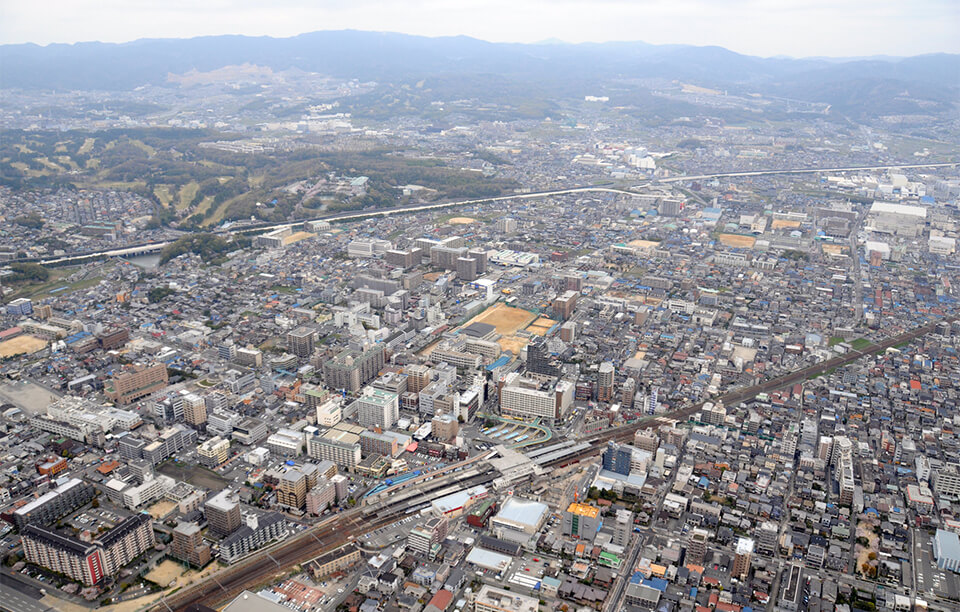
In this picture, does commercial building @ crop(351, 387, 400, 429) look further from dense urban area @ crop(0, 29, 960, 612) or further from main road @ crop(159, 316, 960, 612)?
main road @ crop(159, 316, 960, 612)

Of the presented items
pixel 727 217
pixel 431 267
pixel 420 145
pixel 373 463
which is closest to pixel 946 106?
pixel 727 217

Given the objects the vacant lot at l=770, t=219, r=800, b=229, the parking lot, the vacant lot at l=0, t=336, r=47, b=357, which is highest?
the vacant lot at l=770, t=219, r=800, b=229

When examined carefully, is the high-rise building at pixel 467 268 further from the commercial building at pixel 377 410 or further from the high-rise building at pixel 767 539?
the high-rise building at pixel 767 539

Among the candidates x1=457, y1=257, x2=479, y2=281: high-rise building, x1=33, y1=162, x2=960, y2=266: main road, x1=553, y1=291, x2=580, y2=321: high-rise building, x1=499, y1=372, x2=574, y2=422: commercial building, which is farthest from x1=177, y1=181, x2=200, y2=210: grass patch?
x1=499, y1=372, x2=574, y2=422: commercial building

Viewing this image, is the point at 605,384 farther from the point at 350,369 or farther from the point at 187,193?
the point at 187,193

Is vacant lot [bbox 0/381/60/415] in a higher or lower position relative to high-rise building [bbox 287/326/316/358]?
lower

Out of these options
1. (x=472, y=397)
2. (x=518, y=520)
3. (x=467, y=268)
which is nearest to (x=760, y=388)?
(x=472, y=397)

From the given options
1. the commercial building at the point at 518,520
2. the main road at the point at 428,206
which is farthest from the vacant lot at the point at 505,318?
the main road at the point at 428,206
